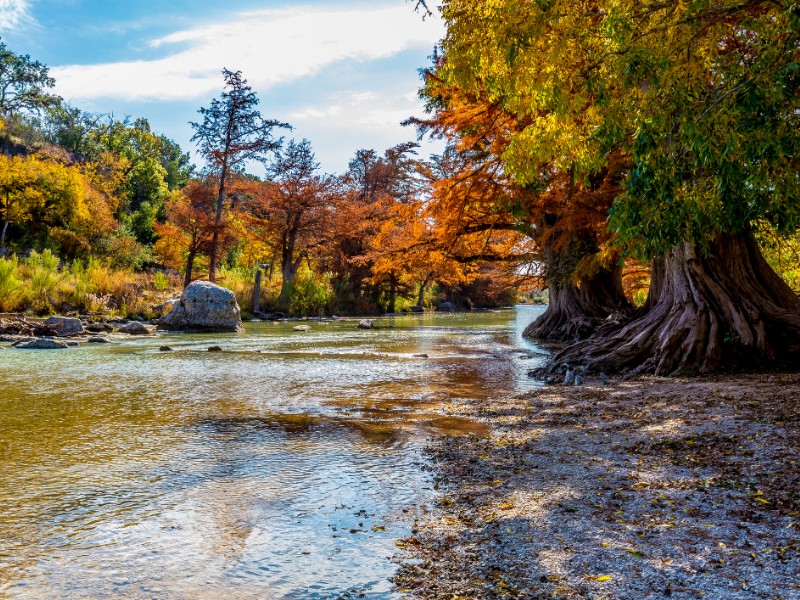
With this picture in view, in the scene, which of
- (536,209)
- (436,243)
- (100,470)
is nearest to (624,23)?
(100,470)

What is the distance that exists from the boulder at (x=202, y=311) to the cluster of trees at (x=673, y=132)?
14.1 metres

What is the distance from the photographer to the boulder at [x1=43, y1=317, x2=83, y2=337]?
683 inches

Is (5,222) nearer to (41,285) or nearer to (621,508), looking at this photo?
(41,285)

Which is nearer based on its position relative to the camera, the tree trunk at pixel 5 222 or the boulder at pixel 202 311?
the boulder at pixel 202 311

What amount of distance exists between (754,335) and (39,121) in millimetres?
65806

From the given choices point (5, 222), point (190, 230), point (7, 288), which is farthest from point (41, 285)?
point (5, 222)

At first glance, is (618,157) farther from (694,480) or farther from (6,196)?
(6,196)

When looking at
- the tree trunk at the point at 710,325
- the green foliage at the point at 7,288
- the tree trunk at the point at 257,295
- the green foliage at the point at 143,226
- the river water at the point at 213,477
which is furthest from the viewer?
the green foliage at the point at 143,226

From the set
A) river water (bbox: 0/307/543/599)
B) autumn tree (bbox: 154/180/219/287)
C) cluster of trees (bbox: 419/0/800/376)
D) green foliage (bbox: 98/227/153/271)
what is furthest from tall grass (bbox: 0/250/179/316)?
cluster of trees (bbox: 419/0/800/376)

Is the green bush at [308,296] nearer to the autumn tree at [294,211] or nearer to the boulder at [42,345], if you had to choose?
the autumn tree at [294,211]

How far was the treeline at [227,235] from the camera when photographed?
21.5m

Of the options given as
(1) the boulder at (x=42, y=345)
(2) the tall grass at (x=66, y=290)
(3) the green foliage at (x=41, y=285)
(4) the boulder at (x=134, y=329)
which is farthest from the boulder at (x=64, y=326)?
(3) the green foliage at (x=41, y=285)

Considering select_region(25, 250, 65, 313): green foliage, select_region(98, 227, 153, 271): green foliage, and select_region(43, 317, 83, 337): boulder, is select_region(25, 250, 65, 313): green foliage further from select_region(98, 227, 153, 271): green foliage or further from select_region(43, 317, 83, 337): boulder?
select_region(98, 227, 153, 271): green foliage

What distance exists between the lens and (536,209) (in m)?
17.1
